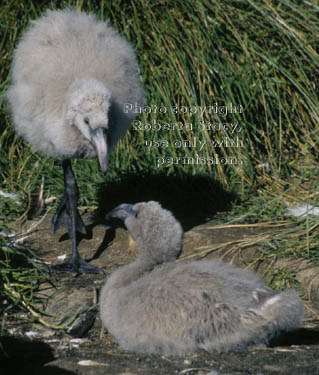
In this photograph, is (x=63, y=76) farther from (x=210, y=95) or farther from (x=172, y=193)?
(x=210, y=95)

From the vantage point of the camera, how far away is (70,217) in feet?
18.1

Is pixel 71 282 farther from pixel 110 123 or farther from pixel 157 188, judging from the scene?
pixel 157 188

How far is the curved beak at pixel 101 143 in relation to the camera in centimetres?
475

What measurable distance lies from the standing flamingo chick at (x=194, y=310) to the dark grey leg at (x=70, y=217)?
43.2 inches

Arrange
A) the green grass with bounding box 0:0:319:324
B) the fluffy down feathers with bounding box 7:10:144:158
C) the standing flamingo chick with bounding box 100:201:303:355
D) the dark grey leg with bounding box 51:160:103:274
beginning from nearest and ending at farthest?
the standing flamingo chick with bounding box 100:201:303:355 → the fluffy down feathers with bounding box 7:10:144:158 → the dark grey leg with bounding box 51:160:103:274 → the green grass with bounding box 0:0:319:324

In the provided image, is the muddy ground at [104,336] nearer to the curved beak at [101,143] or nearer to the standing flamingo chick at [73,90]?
the standing flamingo chick at [73,90]

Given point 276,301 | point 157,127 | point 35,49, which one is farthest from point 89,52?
point 276,301

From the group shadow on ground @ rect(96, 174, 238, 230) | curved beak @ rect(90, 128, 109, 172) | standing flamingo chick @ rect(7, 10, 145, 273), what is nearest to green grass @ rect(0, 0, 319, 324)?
shadow on ground @ rect(96, 174, 238, 230)

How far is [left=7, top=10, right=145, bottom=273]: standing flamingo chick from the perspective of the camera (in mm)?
4812

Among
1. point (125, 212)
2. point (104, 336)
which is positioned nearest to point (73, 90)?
point (125, 212)

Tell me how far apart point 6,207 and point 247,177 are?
6.67 ft

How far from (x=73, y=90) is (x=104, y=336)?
161cm

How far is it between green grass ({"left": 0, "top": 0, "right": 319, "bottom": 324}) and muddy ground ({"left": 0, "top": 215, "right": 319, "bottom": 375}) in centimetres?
73

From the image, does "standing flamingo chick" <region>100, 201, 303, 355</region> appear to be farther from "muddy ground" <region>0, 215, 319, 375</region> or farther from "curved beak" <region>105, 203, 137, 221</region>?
"curved beak" <region>105, 203, 137, 221</region>
